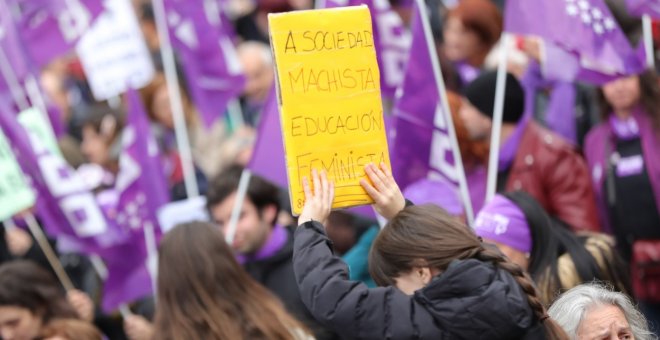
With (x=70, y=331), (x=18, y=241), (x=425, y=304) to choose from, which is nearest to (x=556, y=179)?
(x=70, y=331)

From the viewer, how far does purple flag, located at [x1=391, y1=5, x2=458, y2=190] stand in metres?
6.41

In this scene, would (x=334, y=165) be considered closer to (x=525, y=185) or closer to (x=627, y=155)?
(x=525, y=185)

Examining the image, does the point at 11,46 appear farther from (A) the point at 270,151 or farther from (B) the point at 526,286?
(B) the point at 526,286

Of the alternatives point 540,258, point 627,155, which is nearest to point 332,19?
point 540,258

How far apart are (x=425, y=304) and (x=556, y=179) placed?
10.7 ft

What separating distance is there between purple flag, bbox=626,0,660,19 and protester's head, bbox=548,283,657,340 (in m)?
1.99

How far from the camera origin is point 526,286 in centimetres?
391

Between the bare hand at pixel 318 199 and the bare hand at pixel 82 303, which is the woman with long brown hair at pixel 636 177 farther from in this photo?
the bare hand at pixel 318 199

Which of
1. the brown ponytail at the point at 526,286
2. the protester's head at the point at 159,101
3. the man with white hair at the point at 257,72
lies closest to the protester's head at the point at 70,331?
the brown ponytail at the point at 526,286

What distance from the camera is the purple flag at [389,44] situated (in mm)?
6797

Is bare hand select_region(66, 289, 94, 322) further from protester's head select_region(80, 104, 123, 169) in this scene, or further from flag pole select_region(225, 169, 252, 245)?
protester's head select_region(80, 104, 123, 169)

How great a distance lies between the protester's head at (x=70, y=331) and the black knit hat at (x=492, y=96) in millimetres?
2475

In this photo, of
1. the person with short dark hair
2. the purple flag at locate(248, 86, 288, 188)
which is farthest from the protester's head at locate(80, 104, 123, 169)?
the purple flag at locate(248, 86, 288, 188)

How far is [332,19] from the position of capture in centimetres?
434
